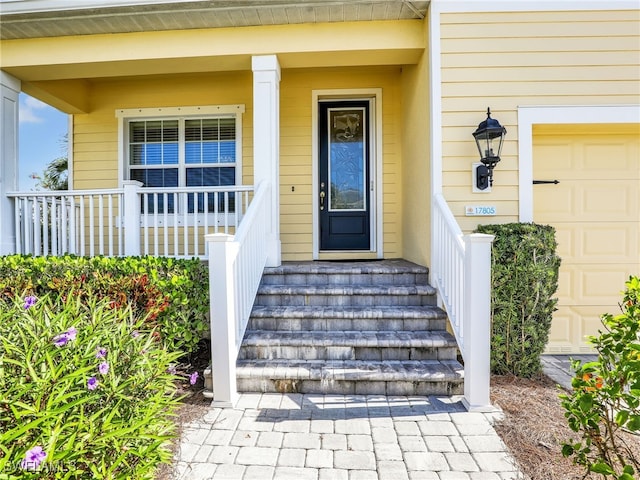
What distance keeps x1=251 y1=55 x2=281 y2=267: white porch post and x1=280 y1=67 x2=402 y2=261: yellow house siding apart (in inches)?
37.4

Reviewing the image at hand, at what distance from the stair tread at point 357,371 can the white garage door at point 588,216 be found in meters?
1.71

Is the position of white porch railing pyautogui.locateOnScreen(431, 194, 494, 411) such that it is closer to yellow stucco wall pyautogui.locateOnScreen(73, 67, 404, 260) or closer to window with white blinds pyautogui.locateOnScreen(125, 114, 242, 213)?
yellow stucco wall pyautogui.locateOnScreen(73, 67, 404, 260)

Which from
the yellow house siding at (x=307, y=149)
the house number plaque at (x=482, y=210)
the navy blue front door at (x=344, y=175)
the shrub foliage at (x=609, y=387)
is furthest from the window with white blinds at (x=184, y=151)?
the shrub foliage at (x=609, y=387)

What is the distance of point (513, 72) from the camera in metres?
3.54

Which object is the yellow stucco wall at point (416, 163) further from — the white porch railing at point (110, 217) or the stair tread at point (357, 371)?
the white porch railing at point (110, 217)

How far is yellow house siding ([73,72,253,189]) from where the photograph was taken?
496 centimetres

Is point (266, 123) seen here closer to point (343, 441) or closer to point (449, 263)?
point (449, 263)

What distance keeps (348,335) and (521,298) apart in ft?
4.79

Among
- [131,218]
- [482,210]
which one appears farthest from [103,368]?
[482,210]

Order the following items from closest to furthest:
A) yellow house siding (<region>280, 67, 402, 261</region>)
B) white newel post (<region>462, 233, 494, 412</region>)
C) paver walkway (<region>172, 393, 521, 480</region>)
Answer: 1. paver walkway (<region>172, 393, 521, 480</region>)
2. white newel post (<region>462, 233, 494, 412</region>)
3. yellow house siding (<region>280, 67, 402, 261</region>)

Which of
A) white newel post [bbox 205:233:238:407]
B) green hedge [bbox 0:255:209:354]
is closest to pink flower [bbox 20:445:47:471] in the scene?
white newel post [bbox 205:233:238:407]

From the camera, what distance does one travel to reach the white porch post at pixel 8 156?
405cm

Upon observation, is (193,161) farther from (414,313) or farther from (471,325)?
(471,325)

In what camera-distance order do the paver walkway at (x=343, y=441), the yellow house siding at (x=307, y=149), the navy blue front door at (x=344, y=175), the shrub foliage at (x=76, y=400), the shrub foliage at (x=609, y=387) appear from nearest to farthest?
Answer: the shrub foliage at (x=76, y=400), the shrub foliage at (x=609, y=387), the paver walkway at (x=343, y=441), the yellow house siding at (x=307, y=149), the navy blue front door at (x=344, y=175)
